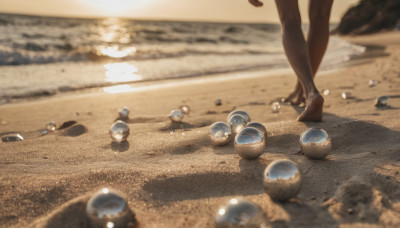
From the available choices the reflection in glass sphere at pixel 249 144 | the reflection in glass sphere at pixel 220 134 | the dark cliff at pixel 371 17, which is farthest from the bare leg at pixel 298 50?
the dark cliff at pixel 371 17

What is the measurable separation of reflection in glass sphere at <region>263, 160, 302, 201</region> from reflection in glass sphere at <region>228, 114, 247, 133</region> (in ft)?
4.00

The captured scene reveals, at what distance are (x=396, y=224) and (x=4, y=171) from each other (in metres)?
2.00

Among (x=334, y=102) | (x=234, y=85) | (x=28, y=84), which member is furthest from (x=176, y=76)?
(x=334, y=102)

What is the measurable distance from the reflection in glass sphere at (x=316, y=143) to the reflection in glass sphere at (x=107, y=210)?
1.07 m

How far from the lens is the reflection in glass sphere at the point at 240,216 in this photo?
115 centimetres

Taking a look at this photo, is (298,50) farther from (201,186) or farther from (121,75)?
(121,75)

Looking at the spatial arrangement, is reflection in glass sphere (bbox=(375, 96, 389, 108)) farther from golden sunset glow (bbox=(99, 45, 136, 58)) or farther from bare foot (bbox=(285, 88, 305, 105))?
golden sunset glow (bbox=(99, 45, 136, 58))

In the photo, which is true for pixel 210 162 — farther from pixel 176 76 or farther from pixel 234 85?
pixel 176 76

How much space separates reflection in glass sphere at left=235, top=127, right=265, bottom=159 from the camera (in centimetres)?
189

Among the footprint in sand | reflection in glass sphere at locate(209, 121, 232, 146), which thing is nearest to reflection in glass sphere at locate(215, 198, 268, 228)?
reflection in glass sphere at locate(209, 121, 232, 146)

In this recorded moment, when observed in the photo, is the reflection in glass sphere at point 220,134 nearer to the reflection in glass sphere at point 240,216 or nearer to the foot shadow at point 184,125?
the foot shadow at point 184,125

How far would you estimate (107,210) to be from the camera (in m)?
1.27

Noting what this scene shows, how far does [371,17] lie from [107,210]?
2919 cm

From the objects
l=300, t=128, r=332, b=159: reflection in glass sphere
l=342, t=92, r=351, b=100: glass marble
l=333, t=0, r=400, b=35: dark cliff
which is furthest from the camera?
l=333, t=0, r=400, b=35: dark cliff
